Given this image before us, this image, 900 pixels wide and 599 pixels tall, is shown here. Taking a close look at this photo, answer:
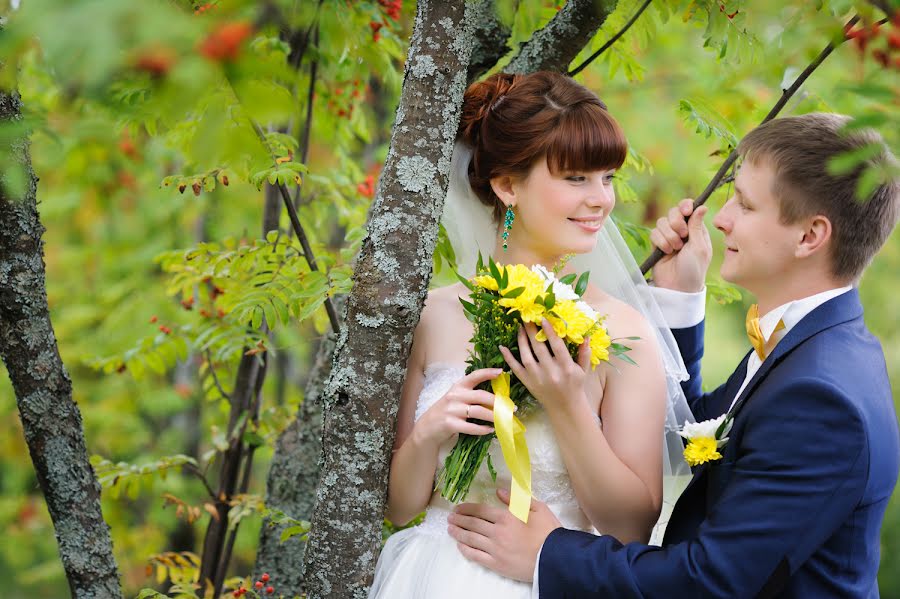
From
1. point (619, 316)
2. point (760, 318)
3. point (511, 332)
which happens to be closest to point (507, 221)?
point (619, 316)

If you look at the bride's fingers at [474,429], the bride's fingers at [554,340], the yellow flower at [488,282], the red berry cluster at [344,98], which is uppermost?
the red berry cluster at [344,98]

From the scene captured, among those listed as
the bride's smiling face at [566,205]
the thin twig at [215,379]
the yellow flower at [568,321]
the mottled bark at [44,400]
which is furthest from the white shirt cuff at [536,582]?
the thin twig at [215,379]

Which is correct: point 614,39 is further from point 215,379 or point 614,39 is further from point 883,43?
point 215,379

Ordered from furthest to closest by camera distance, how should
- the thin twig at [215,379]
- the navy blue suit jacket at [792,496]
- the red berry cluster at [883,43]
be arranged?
the thin twig at [215,379] → the navy blue suit jacket at [792,496] → the red berry cluster at [883,43]

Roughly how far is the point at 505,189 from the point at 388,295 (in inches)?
31.7

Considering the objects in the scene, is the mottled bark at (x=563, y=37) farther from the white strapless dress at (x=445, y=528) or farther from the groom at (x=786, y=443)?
the white strapless dress at (x=445, y=528)

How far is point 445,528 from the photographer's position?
2.78m

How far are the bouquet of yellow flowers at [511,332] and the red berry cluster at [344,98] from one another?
2.10m

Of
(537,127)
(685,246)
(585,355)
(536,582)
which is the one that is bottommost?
(536,582)

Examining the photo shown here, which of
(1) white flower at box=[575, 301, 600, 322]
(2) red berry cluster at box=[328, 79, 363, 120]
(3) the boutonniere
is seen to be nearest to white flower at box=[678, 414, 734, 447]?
(3) the boutonniere

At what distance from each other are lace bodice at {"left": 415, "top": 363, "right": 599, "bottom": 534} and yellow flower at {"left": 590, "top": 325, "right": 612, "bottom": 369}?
0.98 feet

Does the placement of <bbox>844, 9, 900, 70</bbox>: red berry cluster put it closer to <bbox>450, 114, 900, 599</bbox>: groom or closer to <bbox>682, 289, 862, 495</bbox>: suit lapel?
<bbox>450, 114, 900, 599</bbox>: groom

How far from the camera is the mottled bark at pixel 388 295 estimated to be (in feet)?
7.80

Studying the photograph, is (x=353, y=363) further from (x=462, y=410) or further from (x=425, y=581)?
(x=425, y=581)
